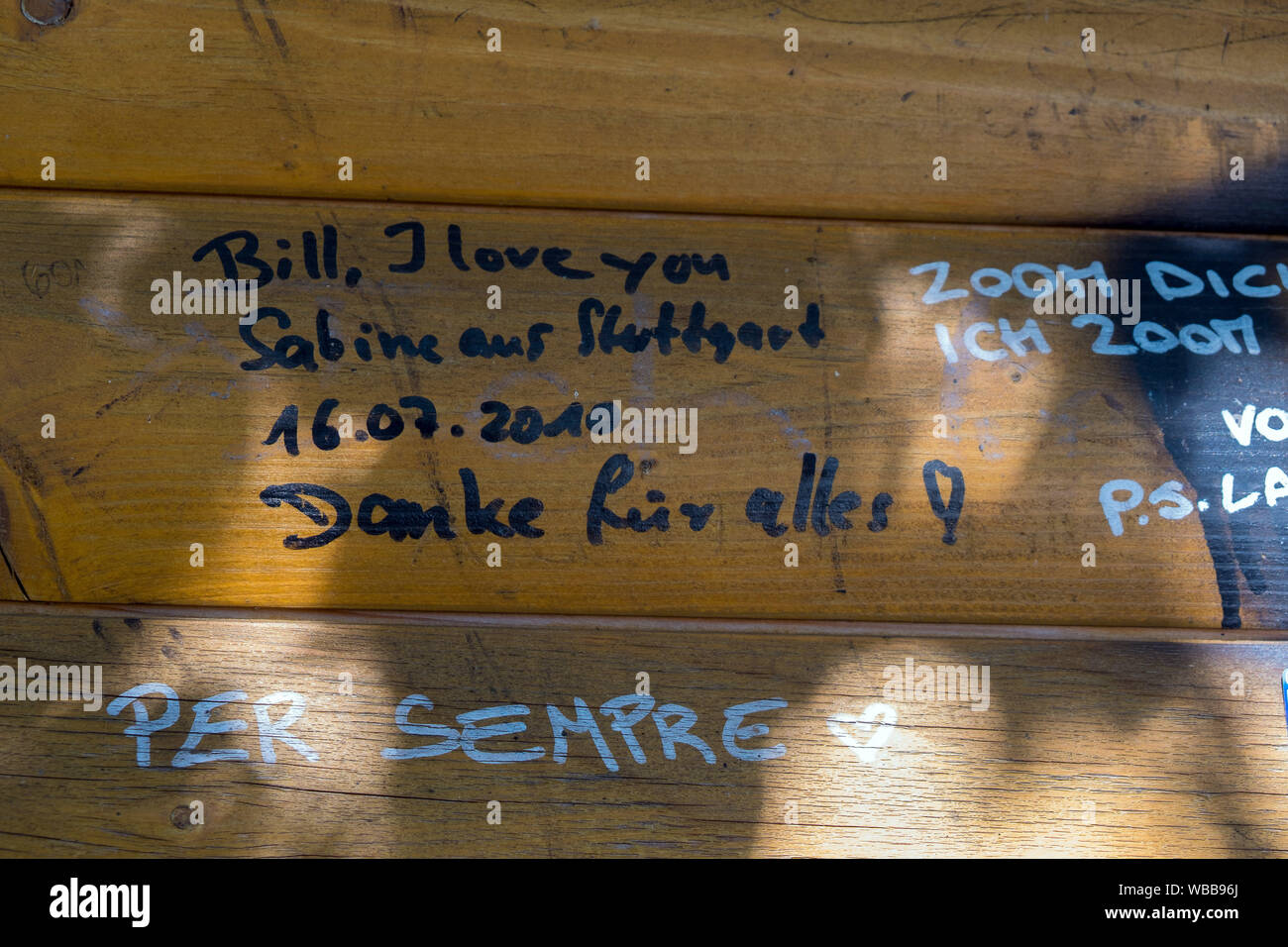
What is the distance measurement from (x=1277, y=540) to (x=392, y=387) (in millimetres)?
1016

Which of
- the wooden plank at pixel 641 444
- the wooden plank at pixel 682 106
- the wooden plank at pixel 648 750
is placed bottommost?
the wooden plank at pixel 648 750

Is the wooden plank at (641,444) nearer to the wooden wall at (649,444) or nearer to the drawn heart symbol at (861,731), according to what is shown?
the wooden wall at (649,444)

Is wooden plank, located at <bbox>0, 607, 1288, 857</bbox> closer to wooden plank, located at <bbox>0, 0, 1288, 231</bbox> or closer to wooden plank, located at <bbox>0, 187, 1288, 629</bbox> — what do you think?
wooden plank, located at <bbox>0, 187, 1288, 629</bbox>

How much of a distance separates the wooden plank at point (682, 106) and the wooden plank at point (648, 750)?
51 centimetres

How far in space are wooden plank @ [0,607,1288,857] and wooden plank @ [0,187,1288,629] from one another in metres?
0.05

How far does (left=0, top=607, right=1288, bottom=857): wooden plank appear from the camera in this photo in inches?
37.6

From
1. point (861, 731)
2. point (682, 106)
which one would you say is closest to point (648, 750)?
point (861, 731)

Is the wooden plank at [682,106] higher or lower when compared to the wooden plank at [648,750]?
higher

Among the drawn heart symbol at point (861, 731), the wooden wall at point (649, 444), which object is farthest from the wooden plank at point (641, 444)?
the drawn heart symbol at point (861, 731)

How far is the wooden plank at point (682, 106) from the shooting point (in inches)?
40.4

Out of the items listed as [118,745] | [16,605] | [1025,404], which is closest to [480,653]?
[118,745]

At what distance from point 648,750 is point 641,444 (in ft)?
1.10

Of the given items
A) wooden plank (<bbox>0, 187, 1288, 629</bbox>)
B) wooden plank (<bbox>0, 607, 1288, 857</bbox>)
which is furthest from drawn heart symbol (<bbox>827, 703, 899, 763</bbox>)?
wooden plank (<bbox>0, 187, 1288, 629</bbox>)

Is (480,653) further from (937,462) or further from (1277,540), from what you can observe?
(1277,540)
